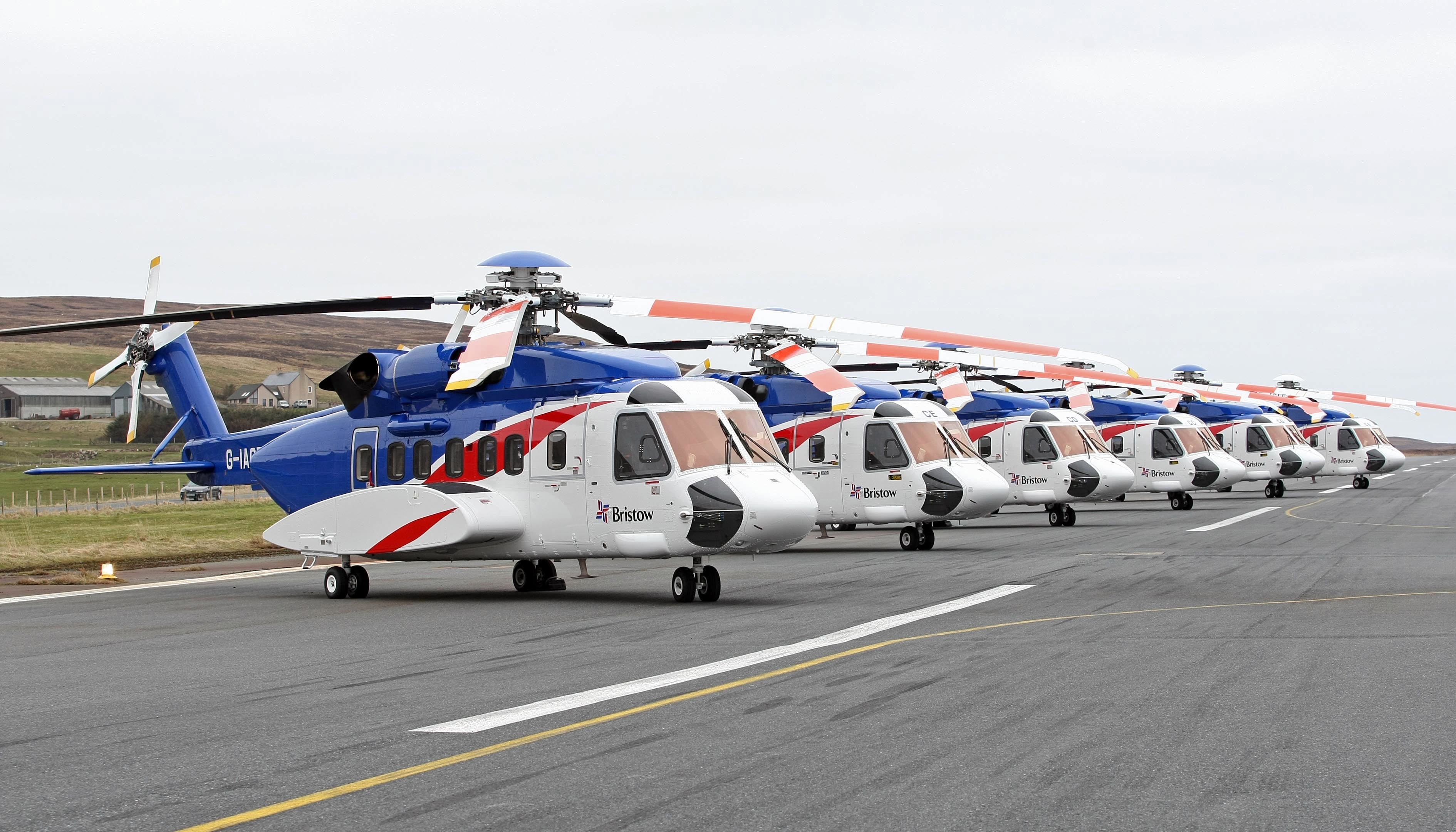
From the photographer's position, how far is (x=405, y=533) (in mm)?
17828

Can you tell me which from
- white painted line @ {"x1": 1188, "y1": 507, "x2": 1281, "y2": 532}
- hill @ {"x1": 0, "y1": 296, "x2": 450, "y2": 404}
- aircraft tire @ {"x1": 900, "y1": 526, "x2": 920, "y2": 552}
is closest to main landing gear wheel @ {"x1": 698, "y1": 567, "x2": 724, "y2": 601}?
aircraft tire @ {"x1": 900, "y1": 526, "x2": 920, "y2": 552}

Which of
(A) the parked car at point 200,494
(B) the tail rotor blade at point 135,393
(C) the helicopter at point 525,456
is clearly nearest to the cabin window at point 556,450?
(C) the helicopter at point 525,456

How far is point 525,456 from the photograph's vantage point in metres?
17.8

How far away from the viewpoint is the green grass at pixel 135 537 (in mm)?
25547

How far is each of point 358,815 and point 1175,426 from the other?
3958 cm

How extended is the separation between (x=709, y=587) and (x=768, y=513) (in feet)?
4.15

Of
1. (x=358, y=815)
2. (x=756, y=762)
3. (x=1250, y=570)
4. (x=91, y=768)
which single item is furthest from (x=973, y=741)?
(x=1250, y=570)

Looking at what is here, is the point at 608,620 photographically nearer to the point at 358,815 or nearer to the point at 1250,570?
the point at 358,815

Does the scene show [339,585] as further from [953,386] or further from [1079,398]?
[1079,398]

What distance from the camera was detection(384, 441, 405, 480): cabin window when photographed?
63.4 ft

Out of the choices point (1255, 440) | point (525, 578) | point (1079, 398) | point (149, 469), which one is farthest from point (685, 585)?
point (1255, 440)

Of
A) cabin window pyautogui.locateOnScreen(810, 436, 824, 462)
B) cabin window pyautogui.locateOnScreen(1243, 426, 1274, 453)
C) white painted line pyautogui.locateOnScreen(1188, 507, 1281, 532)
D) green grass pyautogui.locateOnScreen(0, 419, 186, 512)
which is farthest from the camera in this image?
green grass pyautogui.locateOnScreen(0, 419, 186, 512)

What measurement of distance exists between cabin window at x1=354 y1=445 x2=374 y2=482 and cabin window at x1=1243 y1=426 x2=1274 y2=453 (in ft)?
125

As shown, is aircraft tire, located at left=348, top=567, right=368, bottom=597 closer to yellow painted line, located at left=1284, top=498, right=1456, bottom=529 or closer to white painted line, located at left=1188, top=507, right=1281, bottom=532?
white painted line, located at left=1188, top=507, right=1281, bottom=532
